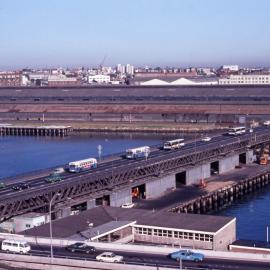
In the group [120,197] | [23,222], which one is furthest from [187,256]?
[120,197]

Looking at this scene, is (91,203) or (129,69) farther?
(129,69)

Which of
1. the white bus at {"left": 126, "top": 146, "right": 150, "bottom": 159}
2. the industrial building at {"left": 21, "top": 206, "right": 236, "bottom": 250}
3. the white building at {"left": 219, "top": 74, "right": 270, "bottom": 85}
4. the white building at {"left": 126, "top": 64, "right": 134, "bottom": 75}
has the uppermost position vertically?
the white building at {"left": 126, "top": 64, "right": 134, "bottom": 75}

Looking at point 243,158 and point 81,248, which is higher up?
point 81,248

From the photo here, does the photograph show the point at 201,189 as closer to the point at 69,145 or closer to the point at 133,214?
the point at 133,214

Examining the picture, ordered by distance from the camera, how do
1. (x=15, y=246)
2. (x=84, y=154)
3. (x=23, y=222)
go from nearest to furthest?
(x=15, y=246), (x=23, y=222), (x=84, y=154)

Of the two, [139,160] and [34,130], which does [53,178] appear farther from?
[34,130]

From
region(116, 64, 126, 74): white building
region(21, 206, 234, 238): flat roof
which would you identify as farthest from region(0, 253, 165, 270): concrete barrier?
region(116, 64, 126, 74): white building

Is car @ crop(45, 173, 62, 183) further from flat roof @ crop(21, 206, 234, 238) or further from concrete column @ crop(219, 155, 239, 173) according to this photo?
concrete column @ crop(219, 155, 239, 173)

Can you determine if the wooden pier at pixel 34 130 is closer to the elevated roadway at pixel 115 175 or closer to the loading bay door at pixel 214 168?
the elevated roadway at pixel 115 175
